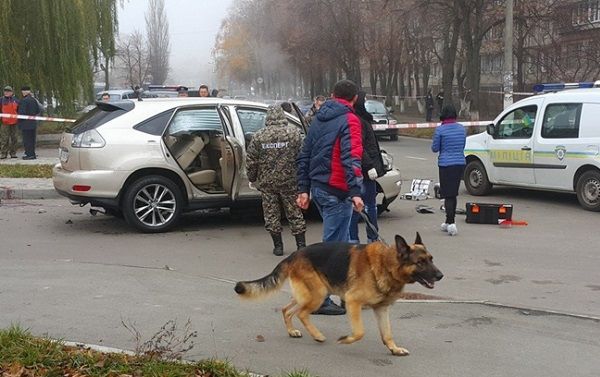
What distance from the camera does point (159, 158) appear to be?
9.38m

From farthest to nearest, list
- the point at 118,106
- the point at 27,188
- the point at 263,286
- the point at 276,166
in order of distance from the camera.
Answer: the point at 27,188 < the point at 118,106 < the point at 276,166 < the point at 263,286

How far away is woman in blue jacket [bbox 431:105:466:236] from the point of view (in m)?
9.42

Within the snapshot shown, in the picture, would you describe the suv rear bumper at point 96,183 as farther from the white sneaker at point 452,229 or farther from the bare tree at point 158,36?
the bare tree at point 158,36

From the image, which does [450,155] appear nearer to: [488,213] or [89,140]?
[488,213]

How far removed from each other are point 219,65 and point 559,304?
93.2 metres

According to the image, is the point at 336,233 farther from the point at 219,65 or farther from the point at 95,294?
the point at 219,65

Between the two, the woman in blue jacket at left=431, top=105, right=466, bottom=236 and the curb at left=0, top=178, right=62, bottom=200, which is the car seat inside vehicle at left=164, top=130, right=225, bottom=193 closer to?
the woman in blue jacket at left=431, top=105, right=466, bottom=236

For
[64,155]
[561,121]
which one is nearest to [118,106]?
[64,155]

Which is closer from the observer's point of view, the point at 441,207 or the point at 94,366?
the point at 94,366

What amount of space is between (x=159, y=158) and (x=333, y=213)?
13.6 feet

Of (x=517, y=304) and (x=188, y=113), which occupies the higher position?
(x=188, y=113)

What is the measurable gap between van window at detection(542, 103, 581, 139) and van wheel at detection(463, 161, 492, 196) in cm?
→ 155

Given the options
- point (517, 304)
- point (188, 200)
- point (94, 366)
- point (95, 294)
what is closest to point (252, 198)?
point (188, 200)

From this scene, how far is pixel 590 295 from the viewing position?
6.60 metres
